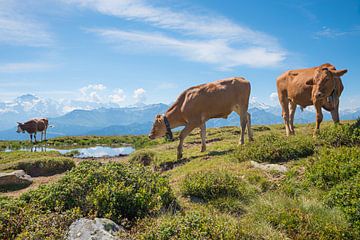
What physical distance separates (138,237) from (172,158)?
409 inches

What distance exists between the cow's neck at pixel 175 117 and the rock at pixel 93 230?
10.5 meters

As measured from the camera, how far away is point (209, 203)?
695 centimetres

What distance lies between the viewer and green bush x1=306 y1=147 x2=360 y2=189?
7453 millimetres

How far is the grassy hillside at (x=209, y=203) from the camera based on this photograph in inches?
204

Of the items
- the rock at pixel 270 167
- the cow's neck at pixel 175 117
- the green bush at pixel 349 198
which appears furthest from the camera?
the cow's neck at pixel 175 117

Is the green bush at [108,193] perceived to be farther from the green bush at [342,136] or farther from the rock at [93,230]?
the green bush at [342,136]

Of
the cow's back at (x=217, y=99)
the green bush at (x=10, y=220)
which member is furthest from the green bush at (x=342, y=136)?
the green bush at (x=10, y=220)

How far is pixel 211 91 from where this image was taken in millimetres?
14891

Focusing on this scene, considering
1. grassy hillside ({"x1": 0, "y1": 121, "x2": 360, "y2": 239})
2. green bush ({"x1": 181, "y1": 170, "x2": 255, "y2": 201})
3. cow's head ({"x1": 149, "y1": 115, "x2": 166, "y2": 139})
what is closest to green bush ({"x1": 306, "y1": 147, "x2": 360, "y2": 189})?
grassy hillside ({"x1": 0, "y1": 121, "x2": 360, "y2": 239})

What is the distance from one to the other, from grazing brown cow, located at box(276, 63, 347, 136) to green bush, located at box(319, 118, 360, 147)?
1.27 m

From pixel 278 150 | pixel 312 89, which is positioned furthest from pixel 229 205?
pixel 312 89

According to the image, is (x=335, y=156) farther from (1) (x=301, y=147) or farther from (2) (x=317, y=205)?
(2) (x=317, y=205)

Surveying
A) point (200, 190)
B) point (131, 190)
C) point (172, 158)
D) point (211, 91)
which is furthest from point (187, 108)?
point (131, 190)

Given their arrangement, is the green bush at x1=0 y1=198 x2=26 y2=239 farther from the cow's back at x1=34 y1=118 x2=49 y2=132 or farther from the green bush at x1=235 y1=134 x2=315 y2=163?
the cow's back at x1=34 y1=118 x2=49 y2=132
